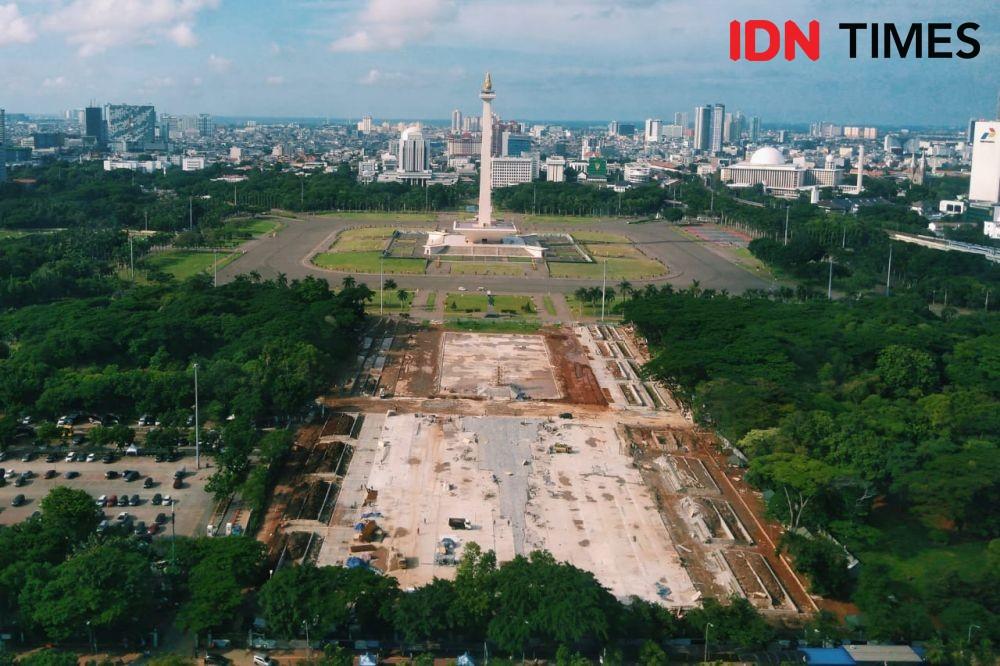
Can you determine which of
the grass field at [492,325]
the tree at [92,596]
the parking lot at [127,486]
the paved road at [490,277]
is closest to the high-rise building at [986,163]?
the paved road at [490,277]

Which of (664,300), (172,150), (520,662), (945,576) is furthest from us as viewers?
(172,150)

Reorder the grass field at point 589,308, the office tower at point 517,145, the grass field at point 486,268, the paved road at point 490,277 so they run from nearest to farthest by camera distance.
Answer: the grass field at point 589,308 → the paved road at point 490,277 → the grass field at point 486,268 → the office tower at point 517,145

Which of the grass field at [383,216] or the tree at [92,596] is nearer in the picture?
the tree at [92,596]

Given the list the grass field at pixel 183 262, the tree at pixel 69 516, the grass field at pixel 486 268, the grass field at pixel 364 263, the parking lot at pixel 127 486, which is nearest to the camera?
the tree at pixel 69 516

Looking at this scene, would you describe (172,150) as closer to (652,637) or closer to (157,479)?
(157,479)

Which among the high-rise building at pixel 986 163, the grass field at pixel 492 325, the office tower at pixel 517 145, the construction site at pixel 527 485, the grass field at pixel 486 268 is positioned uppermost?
the office tower at pixel 517 145

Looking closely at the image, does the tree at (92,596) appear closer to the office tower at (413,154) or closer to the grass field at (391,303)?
the grass field at (391,303)

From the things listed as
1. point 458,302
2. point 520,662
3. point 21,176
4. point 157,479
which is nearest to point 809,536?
point 520,662
